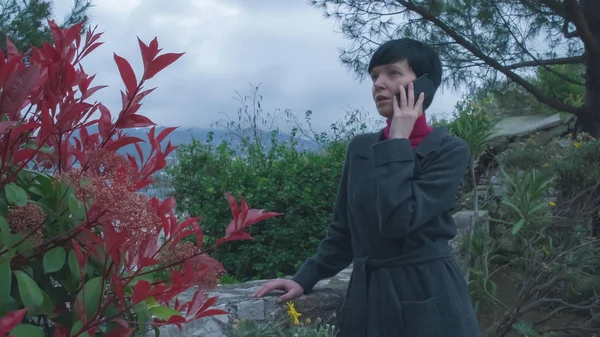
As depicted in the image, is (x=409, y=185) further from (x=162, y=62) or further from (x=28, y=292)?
(x=28, y=292)

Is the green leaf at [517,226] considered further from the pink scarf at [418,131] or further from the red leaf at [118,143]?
the red leaf at [118,143]

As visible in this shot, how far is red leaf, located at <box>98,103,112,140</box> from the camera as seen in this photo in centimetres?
128

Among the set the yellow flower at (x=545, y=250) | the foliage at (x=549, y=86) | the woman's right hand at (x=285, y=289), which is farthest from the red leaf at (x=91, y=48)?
the foliage at (x=549, y=86)

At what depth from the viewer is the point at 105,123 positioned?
1283mm

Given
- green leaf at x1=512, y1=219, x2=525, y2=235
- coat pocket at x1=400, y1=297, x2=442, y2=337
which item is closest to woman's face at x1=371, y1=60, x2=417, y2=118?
coat pocket at x1=400, y1=297, x2=442, y2=337

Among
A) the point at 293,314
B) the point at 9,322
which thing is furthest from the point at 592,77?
the point at 9,322

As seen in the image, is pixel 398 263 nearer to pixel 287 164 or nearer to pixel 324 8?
pixel 287 164

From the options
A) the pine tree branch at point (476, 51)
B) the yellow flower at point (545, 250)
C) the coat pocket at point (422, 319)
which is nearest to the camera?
the coat pocket at point (422, 319)

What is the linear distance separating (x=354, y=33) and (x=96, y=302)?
479cm

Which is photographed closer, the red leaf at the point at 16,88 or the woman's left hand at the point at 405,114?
the red leaf at the point at 16,88

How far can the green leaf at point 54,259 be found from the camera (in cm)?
107

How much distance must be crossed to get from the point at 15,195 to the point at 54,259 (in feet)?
0.38

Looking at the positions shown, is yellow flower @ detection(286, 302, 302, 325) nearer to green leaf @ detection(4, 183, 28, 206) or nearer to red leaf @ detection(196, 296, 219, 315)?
red leaf @ detection(196, 296, 219, 315)

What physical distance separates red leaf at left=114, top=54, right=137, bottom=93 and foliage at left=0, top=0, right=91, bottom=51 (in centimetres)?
388
